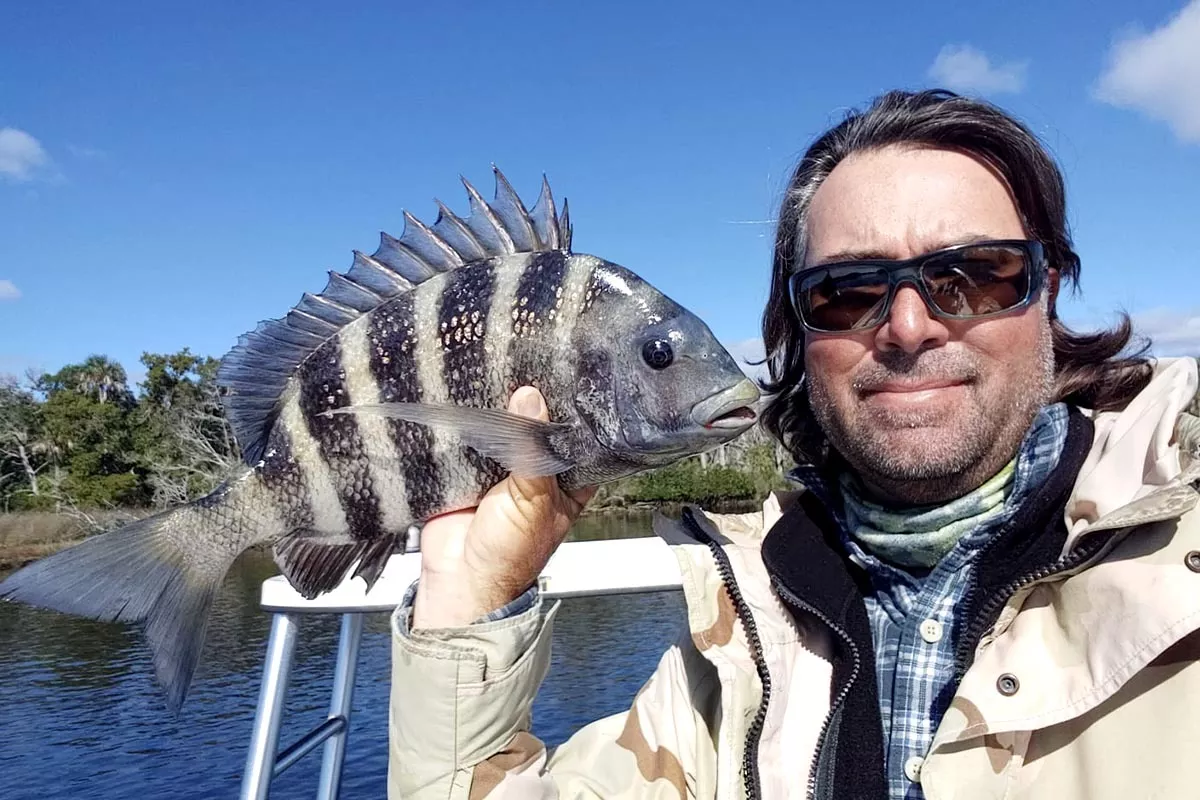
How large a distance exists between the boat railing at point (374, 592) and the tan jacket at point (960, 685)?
8.9 inches

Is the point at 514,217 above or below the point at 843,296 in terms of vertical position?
above

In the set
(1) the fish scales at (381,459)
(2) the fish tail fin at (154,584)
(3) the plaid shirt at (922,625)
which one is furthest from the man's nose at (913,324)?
(2) the fish tail fin at (154,584)

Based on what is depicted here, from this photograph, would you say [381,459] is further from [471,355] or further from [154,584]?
[154,584]

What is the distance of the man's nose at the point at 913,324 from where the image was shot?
187 cm

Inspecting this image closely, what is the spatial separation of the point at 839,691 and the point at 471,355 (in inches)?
→ 44.5

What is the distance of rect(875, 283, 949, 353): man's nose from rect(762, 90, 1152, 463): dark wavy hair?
0.42 m

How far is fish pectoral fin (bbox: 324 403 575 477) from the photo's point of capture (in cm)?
174

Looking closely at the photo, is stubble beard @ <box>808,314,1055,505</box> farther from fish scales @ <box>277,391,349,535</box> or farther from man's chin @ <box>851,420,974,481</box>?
fish scales @ <box>277,391,349,535</box>

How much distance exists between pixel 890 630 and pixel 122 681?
1726 centimetres

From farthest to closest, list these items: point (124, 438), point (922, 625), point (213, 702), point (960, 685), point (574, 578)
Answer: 1. point (124, 438)
2. point (213, 702)
3. point (574, 578)
4. point (922, 625)
5. point (960, 685)

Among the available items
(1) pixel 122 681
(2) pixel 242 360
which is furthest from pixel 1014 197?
(1) pixel 122 681

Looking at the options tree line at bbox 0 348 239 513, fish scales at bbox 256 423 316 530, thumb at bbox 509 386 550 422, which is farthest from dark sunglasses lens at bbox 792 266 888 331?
tree line at bbox 0 348 239 513

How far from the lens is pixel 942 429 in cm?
186

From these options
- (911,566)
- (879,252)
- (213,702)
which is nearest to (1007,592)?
(911,566)
